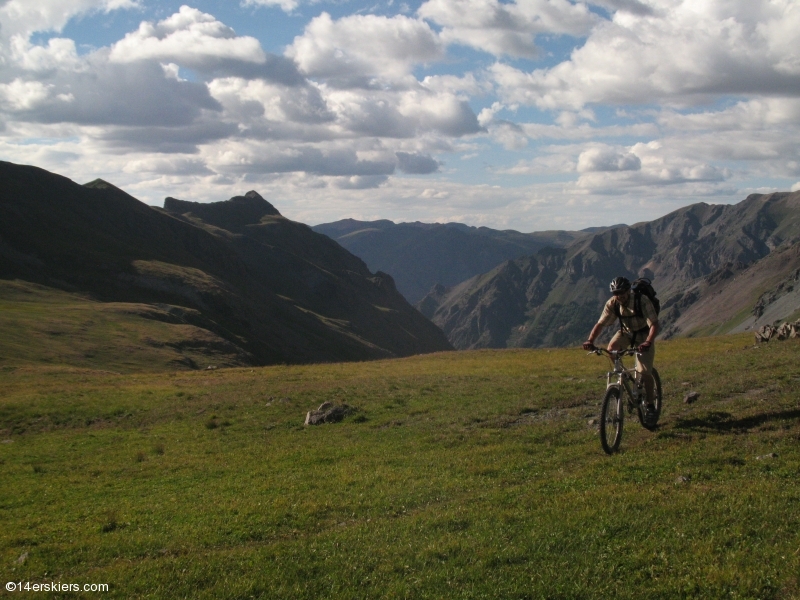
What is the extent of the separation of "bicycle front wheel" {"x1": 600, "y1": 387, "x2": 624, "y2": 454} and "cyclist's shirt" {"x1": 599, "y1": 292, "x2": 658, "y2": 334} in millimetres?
1719

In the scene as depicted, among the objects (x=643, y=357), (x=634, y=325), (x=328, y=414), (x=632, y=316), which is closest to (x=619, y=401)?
(x=643, y=357)

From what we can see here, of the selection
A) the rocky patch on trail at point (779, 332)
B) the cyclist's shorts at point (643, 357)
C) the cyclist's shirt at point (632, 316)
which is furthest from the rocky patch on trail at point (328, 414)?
the rocky patch on trail at point (779, 332)

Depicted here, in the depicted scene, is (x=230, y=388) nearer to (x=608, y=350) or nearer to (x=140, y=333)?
(x=608, y=350)

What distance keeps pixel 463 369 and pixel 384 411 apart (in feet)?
56.4

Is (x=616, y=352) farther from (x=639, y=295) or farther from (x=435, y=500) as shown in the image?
(x=435, y=500)

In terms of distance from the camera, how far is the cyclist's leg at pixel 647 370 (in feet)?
48.3

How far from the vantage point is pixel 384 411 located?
80.7 feet

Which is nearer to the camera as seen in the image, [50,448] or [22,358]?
[50,448]

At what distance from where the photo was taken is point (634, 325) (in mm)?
14891

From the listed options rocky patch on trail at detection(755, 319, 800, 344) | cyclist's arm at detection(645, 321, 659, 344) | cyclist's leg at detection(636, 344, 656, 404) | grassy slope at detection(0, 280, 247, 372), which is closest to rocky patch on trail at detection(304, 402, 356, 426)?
cyclist's leg at detection(636, 344, 656, 404)

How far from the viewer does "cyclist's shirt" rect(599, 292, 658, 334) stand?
14672 millimetres

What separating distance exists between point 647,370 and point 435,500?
19.5ft

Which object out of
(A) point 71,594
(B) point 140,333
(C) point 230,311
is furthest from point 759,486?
(C) point 230,311

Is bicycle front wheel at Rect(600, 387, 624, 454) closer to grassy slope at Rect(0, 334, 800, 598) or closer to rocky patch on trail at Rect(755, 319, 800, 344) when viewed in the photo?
grassy slope at Rect(0, 334, 800, 598)
